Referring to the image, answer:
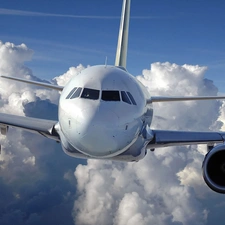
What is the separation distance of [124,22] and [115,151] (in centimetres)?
2369

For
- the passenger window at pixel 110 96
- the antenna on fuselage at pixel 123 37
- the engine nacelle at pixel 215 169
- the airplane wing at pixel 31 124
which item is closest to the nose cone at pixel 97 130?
the passenger window at pixel 110 96

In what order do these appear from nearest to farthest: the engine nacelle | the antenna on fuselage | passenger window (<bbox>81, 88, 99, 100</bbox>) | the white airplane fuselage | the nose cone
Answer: the nose cone
the white airplane fuselage
passenger window (<bbox>81, 88, 99, 100</bbox>)
the engine nacelle
the antenna on fuselage

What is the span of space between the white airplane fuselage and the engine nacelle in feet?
14.5

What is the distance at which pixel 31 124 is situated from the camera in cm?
2192

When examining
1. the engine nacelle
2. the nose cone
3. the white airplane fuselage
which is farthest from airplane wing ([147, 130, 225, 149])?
the nose cone

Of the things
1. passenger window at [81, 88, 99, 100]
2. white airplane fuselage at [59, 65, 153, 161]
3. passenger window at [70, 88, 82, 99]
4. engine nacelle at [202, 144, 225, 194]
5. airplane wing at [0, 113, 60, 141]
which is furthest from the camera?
airplane wing at [0, 113, 60, 141]

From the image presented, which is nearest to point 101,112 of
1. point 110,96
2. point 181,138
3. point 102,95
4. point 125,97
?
point 102,95

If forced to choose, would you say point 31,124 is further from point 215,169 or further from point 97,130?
point 215,169

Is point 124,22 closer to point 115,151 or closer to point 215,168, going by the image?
point 215,168

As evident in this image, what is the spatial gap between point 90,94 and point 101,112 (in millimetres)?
1336

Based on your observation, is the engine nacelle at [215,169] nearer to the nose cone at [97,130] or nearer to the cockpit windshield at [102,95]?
the cockpit windshield at [102,95]

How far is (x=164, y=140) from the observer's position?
2125cm

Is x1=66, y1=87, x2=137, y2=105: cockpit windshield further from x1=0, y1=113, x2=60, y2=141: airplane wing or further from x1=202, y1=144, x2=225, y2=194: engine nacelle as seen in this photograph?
x1=202, y1=144, x2=225, y2=194: engine nacelle

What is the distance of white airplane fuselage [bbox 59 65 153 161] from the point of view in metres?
14.1
